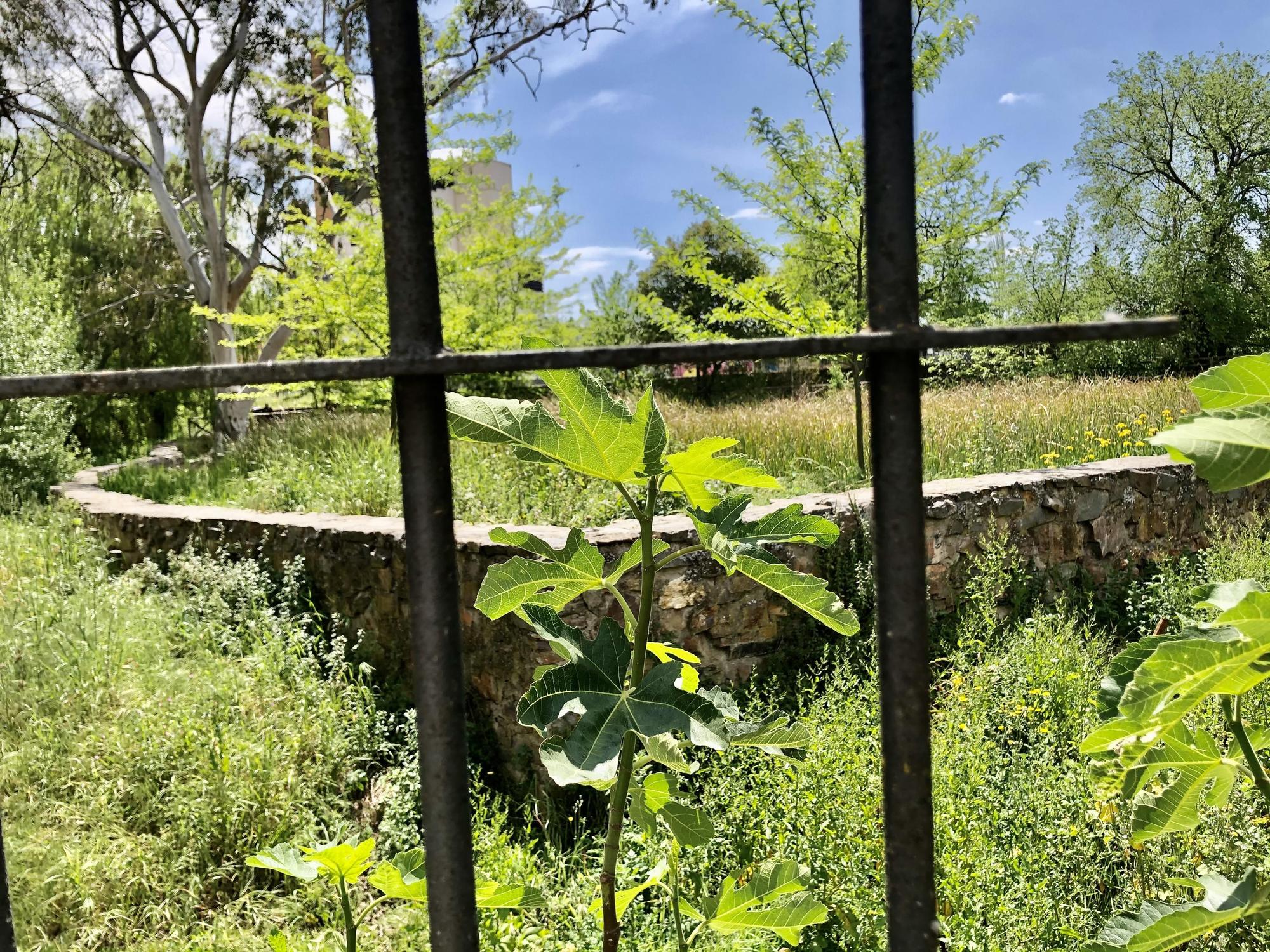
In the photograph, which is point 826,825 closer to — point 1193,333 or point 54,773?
point 54,773

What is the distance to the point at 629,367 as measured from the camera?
0.59 metres

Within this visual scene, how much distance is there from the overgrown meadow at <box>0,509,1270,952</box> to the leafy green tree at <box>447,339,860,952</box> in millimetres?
1381

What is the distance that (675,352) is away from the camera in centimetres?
58

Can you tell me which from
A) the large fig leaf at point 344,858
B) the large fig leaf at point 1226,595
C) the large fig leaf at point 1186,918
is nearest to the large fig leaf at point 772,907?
the large fig leaf at point 1186,918

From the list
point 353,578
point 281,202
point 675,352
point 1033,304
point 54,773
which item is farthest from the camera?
point 1033,304

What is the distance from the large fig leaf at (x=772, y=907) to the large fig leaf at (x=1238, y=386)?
2.17 ft

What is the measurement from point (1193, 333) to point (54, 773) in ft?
60.0

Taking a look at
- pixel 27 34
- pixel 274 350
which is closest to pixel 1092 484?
pixel 274 350

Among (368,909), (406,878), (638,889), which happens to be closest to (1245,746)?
(638,889)

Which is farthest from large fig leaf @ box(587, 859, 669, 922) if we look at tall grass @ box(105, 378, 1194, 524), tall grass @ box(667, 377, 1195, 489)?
tall grass @ box(667, 377, 1195, 489)

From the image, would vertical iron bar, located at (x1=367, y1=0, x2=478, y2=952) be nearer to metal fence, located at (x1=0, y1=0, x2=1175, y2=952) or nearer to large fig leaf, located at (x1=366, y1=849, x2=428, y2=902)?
metal fence, located at (x1=0, y1=0, x2=1175, y2=952)

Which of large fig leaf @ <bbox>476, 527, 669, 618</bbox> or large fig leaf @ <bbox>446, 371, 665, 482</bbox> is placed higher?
large fig leaf @ <bbox>446, 371, 665, 482</bbox>

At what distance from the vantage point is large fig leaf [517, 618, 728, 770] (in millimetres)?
715

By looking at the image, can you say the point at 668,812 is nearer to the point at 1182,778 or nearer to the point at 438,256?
the point at 1182,778
